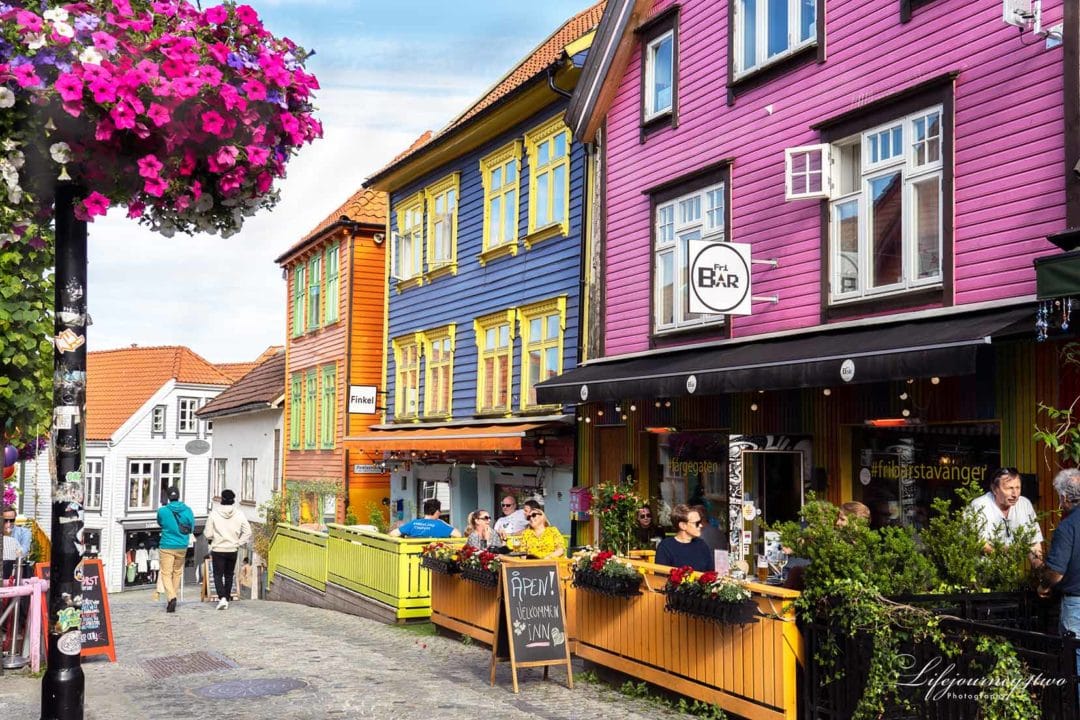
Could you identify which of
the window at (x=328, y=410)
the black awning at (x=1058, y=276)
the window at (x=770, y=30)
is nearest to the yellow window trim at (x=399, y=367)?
the window at (x=328, y=410)

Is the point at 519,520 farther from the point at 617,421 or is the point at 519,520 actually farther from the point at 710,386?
the point at 710,386

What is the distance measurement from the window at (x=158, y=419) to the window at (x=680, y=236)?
44.5 m

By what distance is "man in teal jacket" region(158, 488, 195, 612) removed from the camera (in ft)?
59.5

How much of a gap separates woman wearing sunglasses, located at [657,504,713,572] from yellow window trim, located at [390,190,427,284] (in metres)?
14.8

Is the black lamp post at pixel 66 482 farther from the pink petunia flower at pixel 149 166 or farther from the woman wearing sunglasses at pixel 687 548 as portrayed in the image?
the woman wearing sunglasses at pixel 687 548

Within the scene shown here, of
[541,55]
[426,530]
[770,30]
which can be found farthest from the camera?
[541,55]

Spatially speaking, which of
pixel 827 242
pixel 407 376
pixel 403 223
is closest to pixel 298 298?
pixel 403 223

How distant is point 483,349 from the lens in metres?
22.1

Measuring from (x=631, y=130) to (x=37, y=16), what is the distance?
38.6ft

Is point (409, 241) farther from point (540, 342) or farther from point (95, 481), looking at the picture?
point (95, 481)

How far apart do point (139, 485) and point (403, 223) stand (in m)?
33.8

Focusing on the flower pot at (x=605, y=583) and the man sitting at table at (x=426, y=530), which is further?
the man sitting at table at (x=426, y=530)

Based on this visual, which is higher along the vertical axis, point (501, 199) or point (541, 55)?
point (541, 55)

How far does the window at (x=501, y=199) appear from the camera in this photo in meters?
21.0
